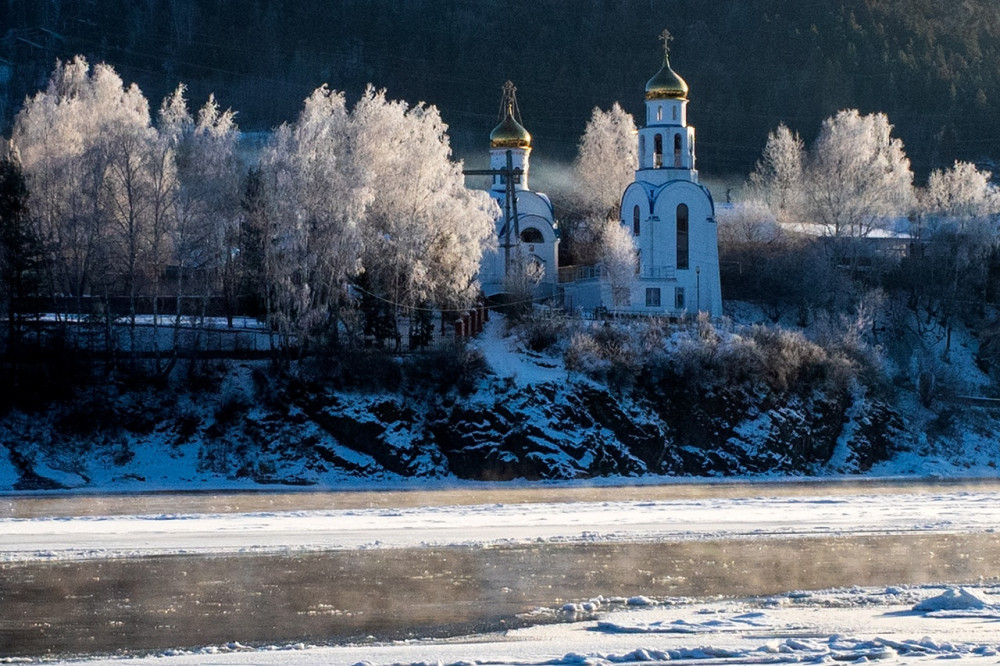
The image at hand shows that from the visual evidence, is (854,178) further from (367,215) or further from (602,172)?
(367,215)

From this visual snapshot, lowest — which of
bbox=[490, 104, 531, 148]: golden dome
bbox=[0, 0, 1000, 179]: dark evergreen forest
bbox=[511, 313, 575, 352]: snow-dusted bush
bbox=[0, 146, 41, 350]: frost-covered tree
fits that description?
bbox=[511, 313, 575, 352]: snow-dusted bush

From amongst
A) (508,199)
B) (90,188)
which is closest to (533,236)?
(508,199)

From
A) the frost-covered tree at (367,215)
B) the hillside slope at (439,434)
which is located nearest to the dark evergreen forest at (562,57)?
the frost-covered tree at (367,215)

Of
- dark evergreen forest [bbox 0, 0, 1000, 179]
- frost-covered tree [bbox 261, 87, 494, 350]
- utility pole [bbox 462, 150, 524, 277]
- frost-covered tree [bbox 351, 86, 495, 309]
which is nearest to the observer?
frost-covered tree [bbox 261, 87, 494, 350]

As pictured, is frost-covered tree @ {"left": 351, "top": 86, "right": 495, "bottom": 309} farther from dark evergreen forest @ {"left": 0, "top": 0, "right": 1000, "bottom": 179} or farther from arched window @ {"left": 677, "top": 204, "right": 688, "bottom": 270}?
dark evergreen forest @ {"left": 0, "top": 0, "right": 1000, "bottom": 179}

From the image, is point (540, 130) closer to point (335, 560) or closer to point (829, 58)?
point (829, 58)

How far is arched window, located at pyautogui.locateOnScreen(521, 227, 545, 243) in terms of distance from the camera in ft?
200

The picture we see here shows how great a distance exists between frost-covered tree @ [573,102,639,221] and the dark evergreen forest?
2830cm

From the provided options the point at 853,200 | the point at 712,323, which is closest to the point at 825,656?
the point at 712,323

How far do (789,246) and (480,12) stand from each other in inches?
2428

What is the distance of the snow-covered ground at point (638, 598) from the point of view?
57.8 feet

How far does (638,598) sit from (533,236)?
133ft

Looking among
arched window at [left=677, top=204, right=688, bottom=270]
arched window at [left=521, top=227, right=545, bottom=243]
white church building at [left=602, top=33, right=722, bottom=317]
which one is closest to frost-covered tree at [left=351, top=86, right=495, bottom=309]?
white church building at [left=602, top=33, right=722, bottom=317]

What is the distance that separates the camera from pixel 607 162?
2667 inches
